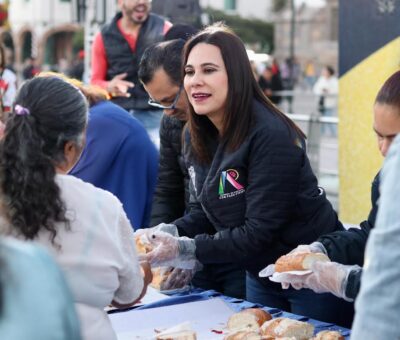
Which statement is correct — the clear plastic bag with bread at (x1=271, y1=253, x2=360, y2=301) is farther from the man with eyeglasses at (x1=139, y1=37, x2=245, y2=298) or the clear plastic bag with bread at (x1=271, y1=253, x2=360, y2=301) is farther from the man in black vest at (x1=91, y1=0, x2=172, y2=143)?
the man in black vest at (x1=91, y1=0, x2=172, y2=143)

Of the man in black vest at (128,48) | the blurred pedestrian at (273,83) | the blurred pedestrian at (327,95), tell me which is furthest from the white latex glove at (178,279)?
the blurred pedestrian at (273,83)

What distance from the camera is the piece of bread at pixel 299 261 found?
2.48 m

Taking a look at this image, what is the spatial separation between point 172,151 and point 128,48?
240 cm

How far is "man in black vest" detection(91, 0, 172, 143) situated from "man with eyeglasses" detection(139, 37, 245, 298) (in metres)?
2.09

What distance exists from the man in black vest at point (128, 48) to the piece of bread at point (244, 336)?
3276 mm

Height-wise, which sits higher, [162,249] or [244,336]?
[162,249]

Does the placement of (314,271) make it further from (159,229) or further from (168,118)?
(168,118)

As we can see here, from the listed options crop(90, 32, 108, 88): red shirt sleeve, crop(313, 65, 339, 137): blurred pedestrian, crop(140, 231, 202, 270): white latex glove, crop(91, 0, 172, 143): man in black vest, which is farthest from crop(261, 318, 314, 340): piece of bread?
crop(313, 65, 339, 137): blurred pedestrian

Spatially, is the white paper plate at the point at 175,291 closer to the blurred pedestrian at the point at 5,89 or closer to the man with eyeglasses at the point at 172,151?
the man with eyeglasses at the point at 172,151

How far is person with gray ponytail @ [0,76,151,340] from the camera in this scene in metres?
1.94

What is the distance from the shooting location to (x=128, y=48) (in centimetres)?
580

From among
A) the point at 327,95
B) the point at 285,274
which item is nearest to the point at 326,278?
the point at 285,274

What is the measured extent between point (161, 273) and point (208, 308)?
363 mm

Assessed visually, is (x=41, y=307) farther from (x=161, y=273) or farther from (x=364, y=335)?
(x=161, y=273)
